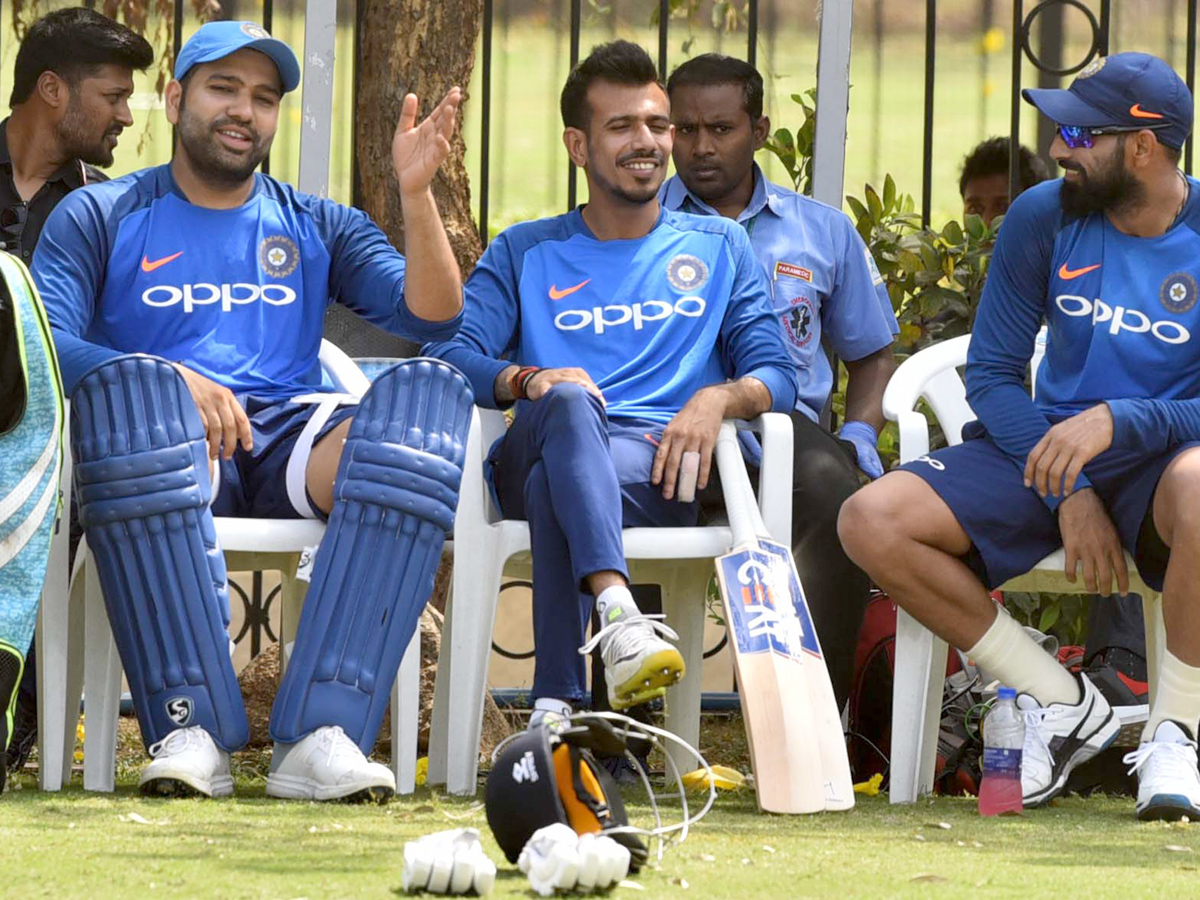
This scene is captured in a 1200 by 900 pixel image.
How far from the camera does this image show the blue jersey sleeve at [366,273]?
Answer: 158 inches

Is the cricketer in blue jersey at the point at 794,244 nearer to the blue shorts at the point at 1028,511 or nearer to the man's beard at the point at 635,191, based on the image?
the man's beard at the point at 635,191

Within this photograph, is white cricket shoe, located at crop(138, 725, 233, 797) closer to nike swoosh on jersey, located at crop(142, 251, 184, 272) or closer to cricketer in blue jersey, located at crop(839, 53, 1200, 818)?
nike swoosh on jersey, located at crop(142, 251, 184, 272)

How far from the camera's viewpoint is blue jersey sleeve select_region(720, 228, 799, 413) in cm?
410

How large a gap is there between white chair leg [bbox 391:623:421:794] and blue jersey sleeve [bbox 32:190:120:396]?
0.80 metres

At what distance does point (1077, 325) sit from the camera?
3938mm

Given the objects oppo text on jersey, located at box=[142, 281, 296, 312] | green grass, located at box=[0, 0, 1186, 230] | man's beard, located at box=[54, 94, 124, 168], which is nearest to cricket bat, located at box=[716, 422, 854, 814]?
oppo text on jersey, located at box=[142, 281, 296, 312]

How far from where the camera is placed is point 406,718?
3.77 meters

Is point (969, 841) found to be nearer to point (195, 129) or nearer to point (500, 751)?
point (500, 751)

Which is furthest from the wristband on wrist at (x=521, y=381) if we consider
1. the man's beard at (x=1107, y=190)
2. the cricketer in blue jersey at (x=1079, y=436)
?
the man's beard at (x=1107, y=190)

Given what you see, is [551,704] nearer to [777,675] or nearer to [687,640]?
[777,675]

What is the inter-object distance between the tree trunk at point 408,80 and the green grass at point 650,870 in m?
1.83

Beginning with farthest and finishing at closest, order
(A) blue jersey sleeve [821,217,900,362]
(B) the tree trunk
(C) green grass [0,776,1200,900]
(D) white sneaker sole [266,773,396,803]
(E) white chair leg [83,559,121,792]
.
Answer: (B) the tree trunk
(A) blue jersey sleeve [821,217,900,362]
(E) white chair leg [83,559,121,792]
(D) white sneaker sole [266,773,396,803]
(C) green grass [0,776,1200,900]

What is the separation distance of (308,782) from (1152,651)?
1.69 meters

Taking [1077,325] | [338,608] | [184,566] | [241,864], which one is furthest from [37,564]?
[1077,325]
